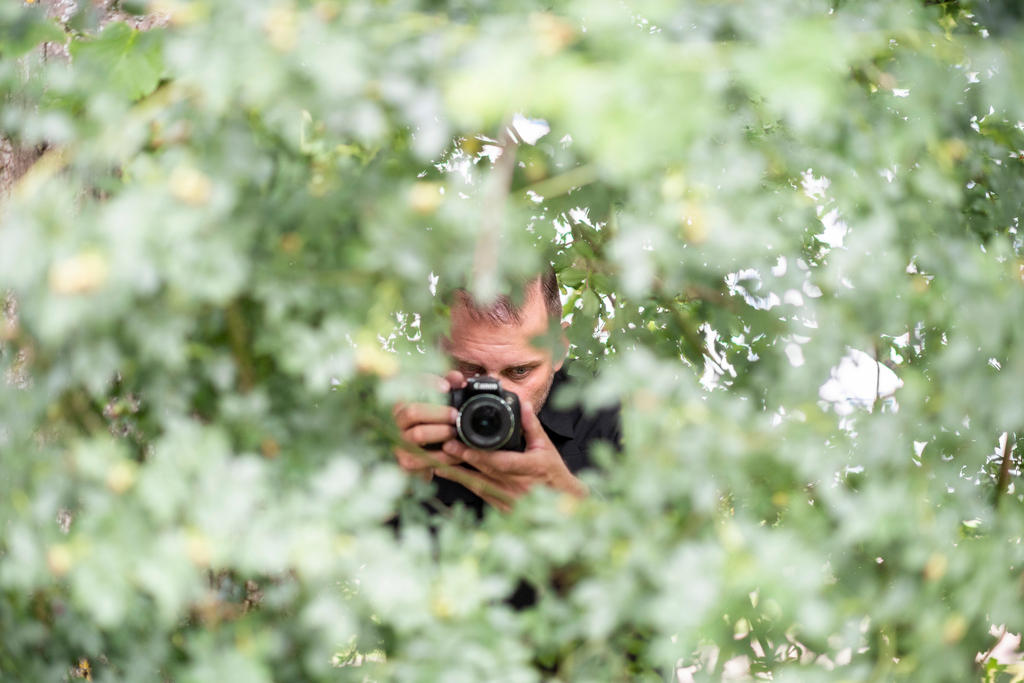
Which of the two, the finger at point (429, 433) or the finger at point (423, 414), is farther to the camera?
the finger at point (429, 433)

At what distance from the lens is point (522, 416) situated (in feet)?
6.06

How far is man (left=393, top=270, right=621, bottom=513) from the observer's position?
143 centimetres

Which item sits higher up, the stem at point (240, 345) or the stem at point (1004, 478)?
the stem at point (240, 345)

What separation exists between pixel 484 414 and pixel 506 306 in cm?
53

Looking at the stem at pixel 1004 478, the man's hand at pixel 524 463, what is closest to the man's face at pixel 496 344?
the man's hand at pixel 524 463

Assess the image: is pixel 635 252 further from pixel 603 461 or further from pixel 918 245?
pixel 918 245

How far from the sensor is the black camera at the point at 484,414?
1711mm

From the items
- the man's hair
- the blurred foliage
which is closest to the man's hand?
the man's hair

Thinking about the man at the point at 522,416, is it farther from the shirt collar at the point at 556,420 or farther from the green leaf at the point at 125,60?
the green leaf at the point at 125,60

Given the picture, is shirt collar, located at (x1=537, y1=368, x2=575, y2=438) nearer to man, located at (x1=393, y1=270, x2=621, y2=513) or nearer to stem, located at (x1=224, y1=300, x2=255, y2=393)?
man, located at (x1=393, y1=270, x2=621, y2=513)

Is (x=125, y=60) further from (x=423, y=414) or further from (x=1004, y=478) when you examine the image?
(x=1004, y=478)

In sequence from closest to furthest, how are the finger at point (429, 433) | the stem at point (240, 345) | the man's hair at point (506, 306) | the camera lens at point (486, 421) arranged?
the stem at point (240, 345)
the finger at point (429, 433)
the camera lens at point (486, 421)
the man's hair at point (506, 306)

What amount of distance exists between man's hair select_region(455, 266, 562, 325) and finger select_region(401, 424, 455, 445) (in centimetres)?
51

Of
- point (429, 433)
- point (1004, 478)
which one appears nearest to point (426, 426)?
point (429, 433)
